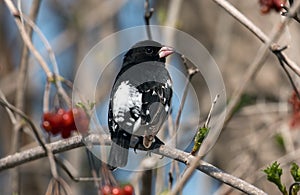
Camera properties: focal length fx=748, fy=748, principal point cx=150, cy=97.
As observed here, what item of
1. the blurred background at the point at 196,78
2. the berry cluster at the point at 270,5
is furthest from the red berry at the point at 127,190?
the blurred background at the point at 196,78

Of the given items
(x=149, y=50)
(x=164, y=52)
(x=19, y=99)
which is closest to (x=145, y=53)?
(x=149, y=50)

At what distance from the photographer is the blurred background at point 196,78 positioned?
5.73 meters

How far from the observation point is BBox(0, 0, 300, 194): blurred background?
5.73 metres

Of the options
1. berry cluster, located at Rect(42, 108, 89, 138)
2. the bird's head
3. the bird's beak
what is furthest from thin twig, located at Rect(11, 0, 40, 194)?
the bird's beak

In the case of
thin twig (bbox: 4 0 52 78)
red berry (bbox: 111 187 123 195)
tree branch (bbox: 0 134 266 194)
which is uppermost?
thin twig (bbox: 4 0 52 78)

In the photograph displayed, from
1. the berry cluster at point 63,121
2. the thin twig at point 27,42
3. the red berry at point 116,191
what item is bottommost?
the red berry at point 116,191

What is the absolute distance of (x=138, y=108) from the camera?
3045 mm

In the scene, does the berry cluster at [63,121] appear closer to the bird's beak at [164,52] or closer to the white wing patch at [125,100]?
the white wing patch at [125,100]

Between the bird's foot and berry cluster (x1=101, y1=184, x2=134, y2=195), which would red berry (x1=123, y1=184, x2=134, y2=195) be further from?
the bird's foot

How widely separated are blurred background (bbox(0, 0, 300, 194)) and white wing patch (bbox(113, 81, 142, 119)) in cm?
227

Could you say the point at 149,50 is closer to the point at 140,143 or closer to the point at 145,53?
the point at 145,53

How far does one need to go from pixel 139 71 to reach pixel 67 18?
3.65 meters

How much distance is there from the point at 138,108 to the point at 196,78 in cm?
368

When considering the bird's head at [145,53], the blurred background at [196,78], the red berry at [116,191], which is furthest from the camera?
the blurred background at [196,78]
